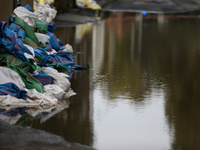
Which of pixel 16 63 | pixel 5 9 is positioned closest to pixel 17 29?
pixel 5 9

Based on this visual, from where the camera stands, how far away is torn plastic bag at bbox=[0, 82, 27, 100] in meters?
6.65

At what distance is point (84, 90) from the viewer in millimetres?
7738

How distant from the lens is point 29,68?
25.9ft

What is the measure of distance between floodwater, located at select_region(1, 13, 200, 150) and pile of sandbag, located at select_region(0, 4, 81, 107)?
12.6 inches

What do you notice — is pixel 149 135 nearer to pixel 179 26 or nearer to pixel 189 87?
pixel 189 87

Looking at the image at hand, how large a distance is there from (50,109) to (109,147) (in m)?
1.66

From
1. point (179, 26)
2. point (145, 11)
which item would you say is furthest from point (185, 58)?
point (145, 11)

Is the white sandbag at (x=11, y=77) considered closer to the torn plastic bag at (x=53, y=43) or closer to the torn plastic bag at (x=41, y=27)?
the torn plastic bag at (x=41, y=27)

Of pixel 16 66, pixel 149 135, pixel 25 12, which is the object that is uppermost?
pixel 25 12

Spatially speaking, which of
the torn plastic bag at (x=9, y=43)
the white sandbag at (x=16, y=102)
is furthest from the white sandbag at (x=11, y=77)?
the torn plastic bag at (x=9, y=43)

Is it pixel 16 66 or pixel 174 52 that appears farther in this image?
pixel 174 52

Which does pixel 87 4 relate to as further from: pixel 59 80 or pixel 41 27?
pixel 59 80

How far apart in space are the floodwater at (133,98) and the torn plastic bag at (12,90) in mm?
622

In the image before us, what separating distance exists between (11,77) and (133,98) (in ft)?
5.97
